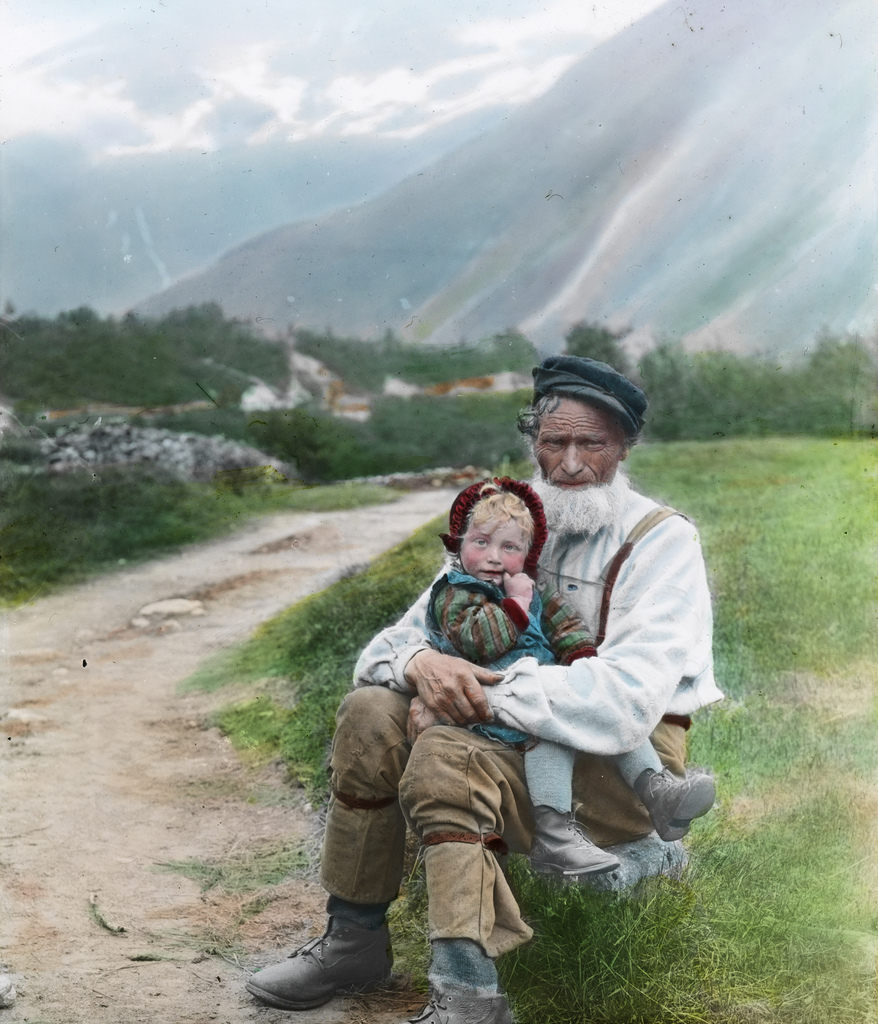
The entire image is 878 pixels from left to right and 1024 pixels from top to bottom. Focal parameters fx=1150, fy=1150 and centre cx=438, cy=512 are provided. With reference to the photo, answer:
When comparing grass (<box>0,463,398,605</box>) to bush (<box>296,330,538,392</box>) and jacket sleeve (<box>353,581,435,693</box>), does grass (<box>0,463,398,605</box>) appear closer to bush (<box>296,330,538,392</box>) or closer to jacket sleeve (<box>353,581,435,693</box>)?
bush (<box>296,330,538,392</box>)

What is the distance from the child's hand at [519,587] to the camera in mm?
3617

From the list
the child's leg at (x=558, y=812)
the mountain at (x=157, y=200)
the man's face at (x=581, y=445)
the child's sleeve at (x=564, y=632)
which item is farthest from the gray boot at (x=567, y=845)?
the mountain at (x=157, y=200)

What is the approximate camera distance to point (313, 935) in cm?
423

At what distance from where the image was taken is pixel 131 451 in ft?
15.4

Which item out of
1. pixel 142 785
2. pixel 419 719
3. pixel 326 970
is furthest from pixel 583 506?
pixel 142 785

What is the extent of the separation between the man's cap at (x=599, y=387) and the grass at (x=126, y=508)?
1007 mm

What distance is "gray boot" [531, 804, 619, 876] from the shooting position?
3.58 m

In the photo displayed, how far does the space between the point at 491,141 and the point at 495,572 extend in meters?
1.86

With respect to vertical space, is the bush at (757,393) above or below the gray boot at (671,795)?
above

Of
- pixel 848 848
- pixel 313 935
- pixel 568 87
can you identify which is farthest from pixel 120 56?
pixel 848 848

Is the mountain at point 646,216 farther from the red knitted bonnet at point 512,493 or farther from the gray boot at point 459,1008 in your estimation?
the gray boot at point 459,1008

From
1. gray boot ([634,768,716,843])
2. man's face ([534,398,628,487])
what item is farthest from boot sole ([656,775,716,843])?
man's face ([534,398,628,487])

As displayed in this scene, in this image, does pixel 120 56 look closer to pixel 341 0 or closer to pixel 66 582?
pixel 341 0

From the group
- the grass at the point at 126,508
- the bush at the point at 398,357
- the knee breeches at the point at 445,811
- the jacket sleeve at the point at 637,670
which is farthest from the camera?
the grass at the point at 126,508
